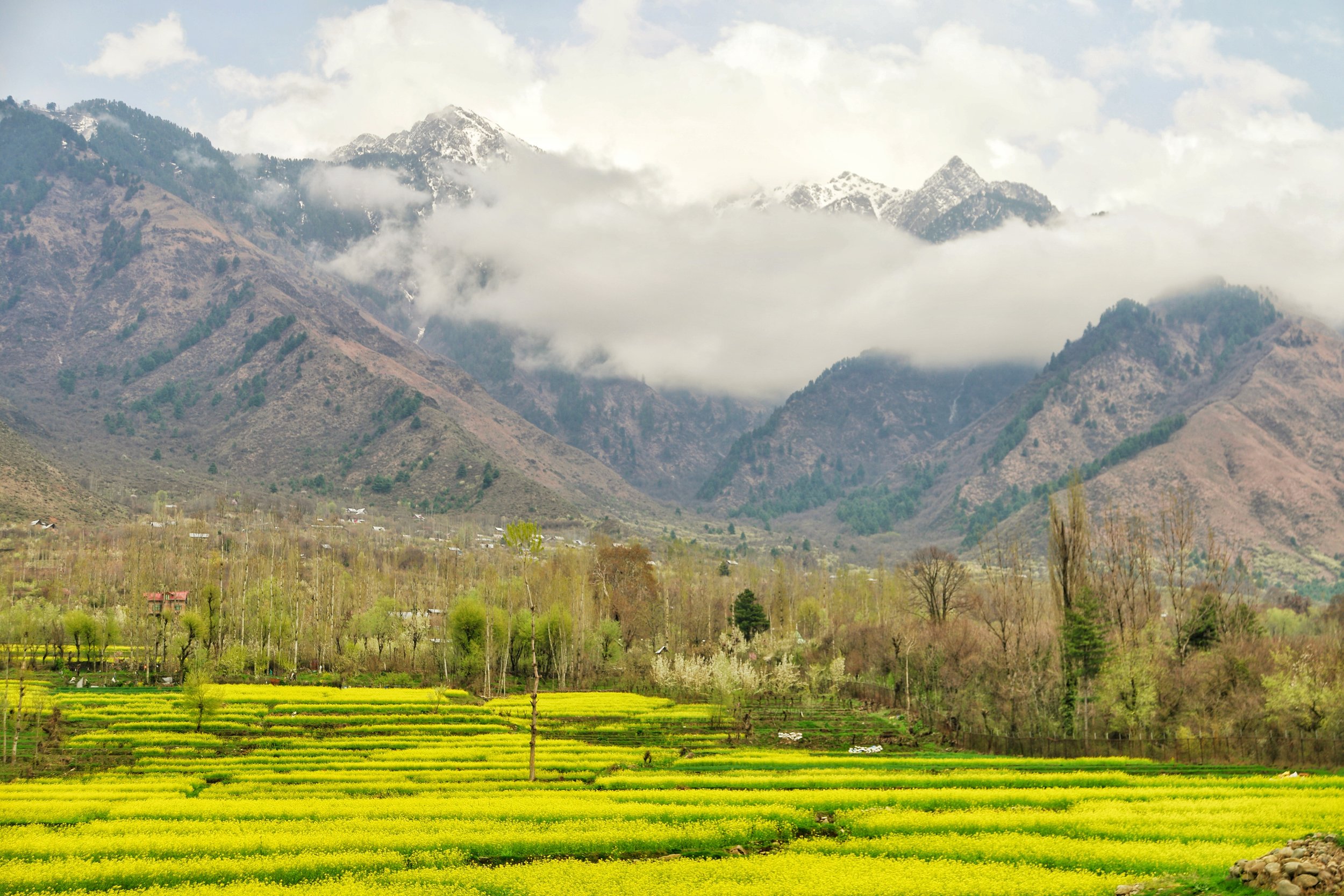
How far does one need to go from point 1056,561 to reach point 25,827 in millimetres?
84143

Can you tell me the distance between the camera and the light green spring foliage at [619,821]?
31.9 metres

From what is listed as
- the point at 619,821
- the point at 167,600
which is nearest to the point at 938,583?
the point at 619,821

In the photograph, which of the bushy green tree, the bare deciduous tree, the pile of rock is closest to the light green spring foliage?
the pile of rock

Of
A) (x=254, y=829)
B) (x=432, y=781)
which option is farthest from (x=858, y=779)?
(x=254, y=829)

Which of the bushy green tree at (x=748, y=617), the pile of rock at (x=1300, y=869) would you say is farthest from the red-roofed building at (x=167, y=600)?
the pile of rock at (x=1300, y=869)

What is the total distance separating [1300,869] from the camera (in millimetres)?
23844

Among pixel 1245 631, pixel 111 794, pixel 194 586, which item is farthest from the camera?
pixel 194 586

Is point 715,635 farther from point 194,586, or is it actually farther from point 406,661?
point 194,586

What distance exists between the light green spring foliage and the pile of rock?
2.82 metres

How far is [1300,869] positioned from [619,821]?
26.3 meters

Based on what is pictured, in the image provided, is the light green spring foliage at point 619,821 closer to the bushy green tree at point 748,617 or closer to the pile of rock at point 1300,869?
the pile of rock at point 1300,869

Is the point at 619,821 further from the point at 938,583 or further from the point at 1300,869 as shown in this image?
the point at 938,583

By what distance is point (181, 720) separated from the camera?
72500mm

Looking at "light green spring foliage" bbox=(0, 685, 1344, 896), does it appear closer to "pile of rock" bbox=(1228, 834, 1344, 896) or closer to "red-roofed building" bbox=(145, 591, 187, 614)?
"pile of rock" bbox=(1228, 834, 1344, 896)
